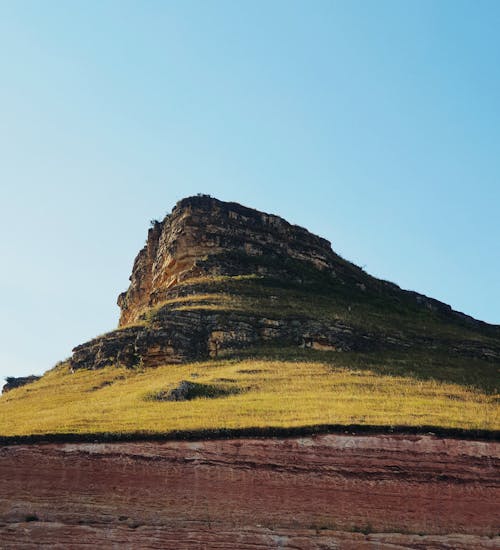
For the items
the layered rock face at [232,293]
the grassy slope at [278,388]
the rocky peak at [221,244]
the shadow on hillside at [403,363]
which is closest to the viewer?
the grassy slope at [278,388]

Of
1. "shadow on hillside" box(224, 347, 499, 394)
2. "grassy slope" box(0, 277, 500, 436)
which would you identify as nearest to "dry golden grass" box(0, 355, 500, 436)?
"grassy slope" box(0, 277, 500, 436)

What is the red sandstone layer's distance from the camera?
1927 centimetres

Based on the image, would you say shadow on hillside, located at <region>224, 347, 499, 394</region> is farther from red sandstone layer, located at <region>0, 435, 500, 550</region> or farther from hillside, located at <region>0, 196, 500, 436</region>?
red sandstone layer, located at <region>0, 435, 500, 550</region>

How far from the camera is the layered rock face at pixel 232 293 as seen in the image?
39.0 meters

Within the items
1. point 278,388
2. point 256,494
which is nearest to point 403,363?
point 278,388

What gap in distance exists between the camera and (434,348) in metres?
44.2

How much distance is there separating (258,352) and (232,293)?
28.4 feet

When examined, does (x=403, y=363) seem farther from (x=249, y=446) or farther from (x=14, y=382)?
(x=14, y=382)

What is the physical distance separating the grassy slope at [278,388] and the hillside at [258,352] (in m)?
0.11

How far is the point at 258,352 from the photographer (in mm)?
37750

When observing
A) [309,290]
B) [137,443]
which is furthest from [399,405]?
[309,290]

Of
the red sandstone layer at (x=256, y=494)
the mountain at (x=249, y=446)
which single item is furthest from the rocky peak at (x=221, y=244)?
the red sandstone layer at (x=256, y=494)

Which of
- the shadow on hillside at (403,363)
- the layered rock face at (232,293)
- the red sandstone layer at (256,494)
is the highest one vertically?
the layered rock face at (232,293)

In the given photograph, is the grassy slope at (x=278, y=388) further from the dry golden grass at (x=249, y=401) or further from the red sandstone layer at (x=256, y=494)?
the red sandstone layer at (x=256, y=494)
